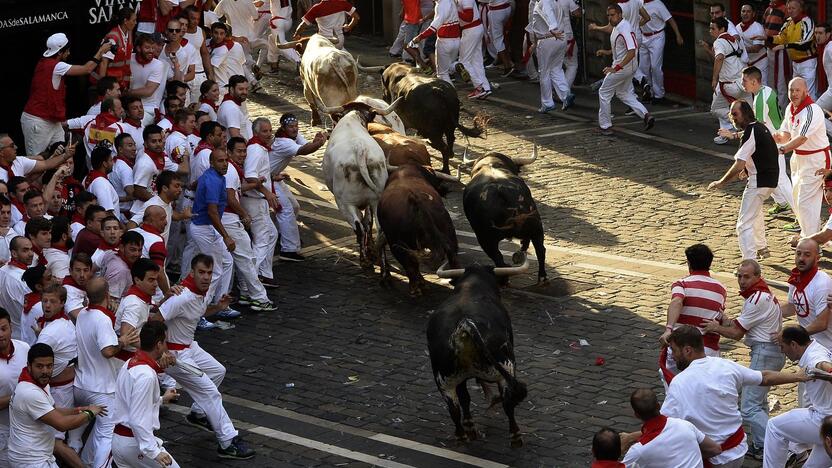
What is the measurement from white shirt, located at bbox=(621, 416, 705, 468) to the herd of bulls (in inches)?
83.5

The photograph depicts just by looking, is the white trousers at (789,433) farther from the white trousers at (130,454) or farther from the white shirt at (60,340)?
the white shirt at (60,340)

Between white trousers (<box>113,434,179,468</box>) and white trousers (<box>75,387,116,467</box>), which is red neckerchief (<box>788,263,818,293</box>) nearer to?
white trousers (<box>113,434,179,468</box>)

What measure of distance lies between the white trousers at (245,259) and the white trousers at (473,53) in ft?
31.7

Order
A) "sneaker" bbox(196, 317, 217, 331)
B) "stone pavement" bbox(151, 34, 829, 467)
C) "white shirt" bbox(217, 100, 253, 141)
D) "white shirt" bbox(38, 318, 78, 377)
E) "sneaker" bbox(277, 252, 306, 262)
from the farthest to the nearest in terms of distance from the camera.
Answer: "white shirt" bbox(217, 100, 253, 141), "sneaker" bbox(277, 252, 306, 262), "sneaker" bbox(196, 317, 217, 331), "stone pavement" bbox(151, 34, 829, 467), "white shirt" bbox(38, 318, 78, 377)

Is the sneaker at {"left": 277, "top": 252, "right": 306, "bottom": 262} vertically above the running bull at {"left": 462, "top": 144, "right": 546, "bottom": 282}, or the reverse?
the running bull at {"left": 462, "top": 144, "right": 546, "bottom": 282}

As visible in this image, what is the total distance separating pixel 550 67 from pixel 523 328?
9.55 meters

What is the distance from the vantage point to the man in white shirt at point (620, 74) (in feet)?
68.7

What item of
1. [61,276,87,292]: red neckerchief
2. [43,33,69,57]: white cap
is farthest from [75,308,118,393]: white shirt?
[43,33,69,57]: white cap

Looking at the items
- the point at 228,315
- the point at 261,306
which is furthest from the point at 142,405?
the point at 261,306

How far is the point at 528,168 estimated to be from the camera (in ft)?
63.9

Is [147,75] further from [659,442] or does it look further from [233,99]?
[659,442]

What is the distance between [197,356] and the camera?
11.4 metres

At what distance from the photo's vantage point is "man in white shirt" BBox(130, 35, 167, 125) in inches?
638

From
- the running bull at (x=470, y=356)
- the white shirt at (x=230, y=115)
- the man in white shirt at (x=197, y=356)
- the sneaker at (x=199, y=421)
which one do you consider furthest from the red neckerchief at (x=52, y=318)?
the white shirt at (x=230, y=115)
